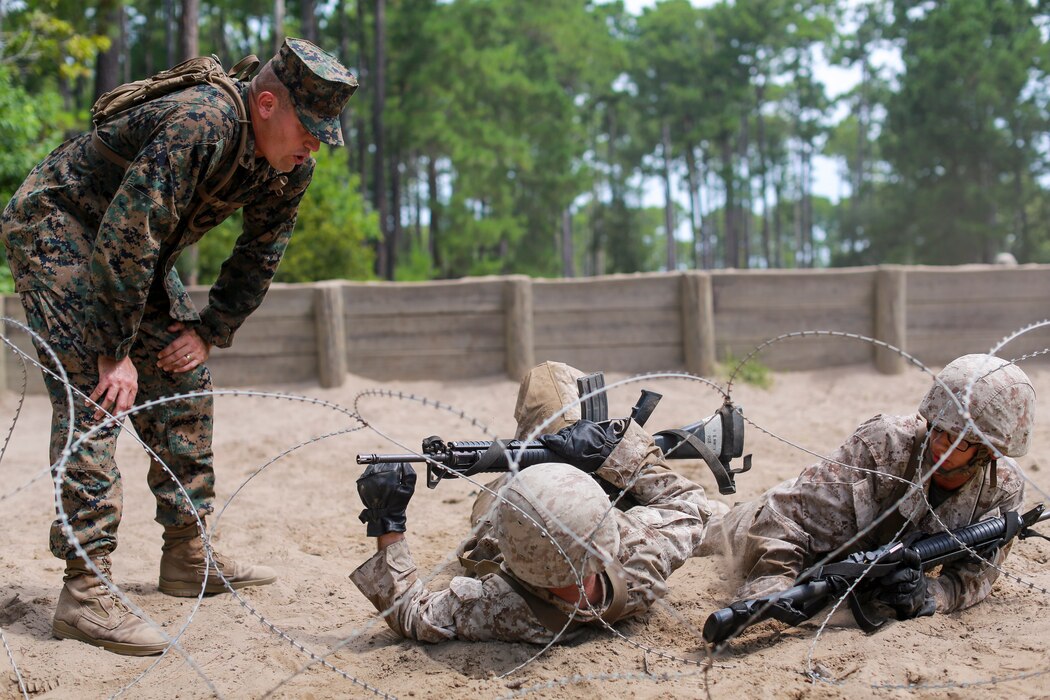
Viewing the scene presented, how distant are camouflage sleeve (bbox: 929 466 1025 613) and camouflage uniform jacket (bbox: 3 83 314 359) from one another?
282 cm

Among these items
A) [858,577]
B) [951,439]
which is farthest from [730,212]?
[858,577]

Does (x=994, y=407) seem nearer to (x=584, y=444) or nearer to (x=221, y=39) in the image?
(x=584, y=444)

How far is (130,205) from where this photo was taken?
10.00ft

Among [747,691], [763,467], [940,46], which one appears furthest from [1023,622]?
[940,46]

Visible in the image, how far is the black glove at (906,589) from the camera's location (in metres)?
3.18

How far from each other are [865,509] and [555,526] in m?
1.20

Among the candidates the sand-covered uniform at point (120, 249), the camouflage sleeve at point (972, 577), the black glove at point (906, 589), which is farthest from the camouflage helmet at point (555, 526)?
the sand-covered uniform at point (120, 249)

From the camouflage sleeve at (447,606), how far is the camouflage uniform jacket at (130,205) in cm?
115

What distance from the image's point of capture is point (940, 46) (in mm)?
27109

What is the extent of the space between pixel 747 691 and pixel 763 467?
9.36 feet

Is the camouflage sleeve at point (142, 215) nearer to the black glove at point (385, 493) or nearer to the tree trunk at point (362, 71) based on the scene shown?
the black glove at point (385, 493)

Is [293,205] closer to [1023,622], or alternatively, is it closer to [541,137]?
[1023,622]

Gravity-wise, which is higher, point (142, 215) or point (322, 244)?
point (322, 244)

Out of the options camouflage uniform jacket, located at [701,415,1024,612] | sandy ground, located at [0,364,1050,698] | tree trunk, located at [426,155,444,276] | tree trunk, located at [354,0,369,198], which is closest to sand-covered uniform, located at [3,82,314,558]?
sandy ground, located at [0,364,1050,698]
